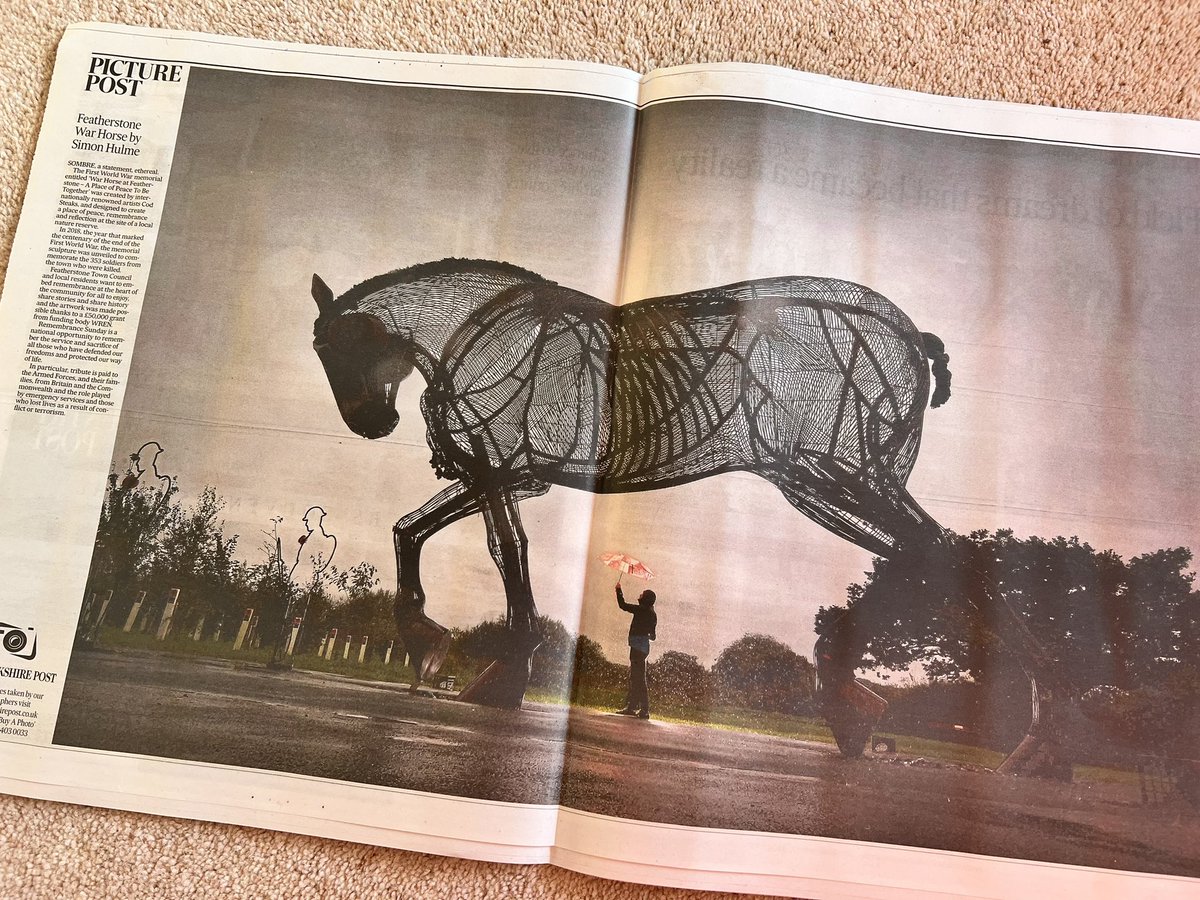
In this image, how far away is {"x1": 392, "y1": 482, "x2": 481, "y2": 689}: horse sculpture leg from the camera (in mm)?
716

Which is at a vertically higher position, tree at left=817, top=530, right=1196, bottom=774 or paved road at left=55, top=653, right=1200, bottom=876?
tree at left=817, top=530, right=1196, bottom=774

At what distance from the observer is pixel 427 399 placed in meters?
0.76

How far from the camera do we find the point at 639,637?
27.5 inches

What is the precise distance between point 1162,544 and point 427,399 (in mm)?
700

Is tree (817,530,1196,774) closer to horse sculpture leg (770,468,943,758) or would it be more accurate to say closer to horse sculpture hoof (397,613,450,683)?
horse sculpture leg (770,468,943,758)

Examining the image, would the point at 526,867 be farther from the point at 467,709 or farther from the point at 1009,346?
the point at 1009,346

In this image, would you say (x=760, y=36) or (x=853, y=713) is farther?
(x=760, y=36)

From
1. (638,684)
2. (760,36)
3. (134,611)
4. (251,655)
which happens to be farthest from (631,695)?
(760,36)

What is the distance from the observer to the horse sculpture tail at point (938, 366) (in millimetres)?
750

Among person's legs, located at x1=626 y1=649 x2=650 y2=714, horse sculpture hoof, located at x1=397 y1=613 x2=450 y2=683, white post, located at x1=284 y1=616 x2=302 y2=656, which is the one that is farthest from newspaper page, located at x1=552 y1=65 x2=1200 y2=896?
white post, located at x1=284 y1=616 x2=302 y2=656

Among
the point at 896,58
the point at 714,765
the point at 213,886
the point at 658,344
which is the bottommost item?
the point at 213,886

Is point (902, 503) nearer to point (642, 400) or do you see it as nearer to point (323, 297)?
point (642, 400)

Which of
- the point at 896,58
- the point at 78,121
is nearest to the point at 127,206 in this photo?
the point at 78,121

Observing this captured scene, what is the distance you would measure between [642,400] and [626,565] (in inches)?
6.1
